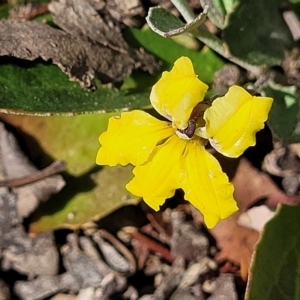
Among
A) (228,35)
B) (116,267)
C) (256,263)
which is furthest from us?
(116,267)

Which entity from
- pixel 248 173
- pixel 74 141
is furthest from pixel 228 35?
pixel 74 141

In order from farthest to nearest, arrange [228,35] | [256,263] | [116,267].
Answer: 1. [116,267]
2. [228,35]
3. [256,263]

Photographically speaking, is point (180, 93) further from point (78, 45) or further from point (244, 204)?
point (244, 204)

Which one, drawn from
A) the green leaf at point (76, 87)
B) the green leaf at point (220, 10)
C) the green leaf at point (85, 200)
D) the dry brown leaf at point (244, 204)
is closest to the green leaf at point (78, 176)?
the green leaf at point (85, 200)

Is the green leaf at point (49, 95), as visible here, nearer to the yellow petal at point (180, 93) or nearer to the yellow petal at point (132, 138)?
the yellow petal at point (132, 138)

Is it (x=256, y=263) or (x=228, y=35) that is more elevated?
(x=228, y=35)

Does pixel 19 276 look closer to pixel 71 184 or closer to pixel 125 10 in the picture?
pixel 71 184
